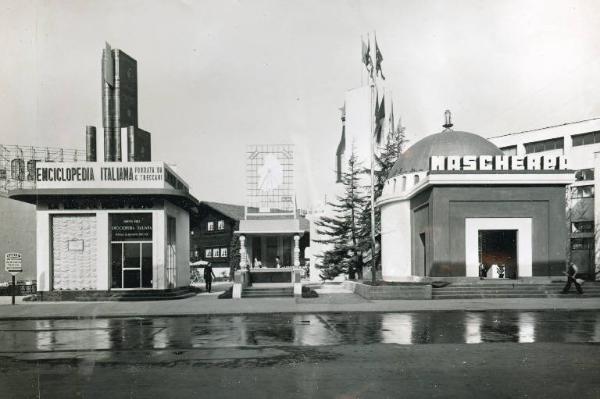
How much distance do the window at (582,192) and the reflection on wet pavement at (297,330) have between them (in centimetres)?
4370

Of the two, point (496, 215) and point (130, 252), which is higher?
point (496, 215)

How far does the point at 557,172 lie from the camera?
98.3 feet

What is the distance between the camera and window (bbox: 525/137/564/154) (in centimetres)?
6494

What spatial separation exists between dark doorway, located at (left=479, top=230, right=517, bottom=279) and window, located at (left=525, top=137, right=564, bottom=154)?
1264 inches

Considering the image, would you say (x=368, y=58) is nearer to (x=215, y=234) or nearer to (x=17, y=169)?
(x=17, y=169)

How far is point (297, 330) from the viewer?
49.5 feet

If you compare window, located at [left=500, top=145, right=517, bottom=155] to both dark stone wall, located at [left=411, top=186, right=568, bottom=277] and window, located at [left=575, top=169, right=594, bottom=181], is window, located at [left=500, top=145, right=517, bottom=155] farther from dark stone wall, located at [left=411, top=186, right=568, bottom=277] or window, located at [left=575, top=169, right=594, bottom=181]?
dark stone wall, located at [left=411, top=186, right=568, bottom=277]

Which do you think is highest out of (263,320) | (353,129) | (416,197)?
(353,129)

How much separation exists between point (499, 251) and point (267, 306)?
21.1m

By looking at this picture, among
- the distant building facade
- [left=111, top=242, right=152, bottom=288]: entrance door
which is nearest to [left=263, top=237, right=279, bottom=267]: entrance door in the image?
[left=111, top=242, right=152, bottom=288]: entrance door

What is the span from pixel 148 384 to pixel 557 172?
26.6 metres

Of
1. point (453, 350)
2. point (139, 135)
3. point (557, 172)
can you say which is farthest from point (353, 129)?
point (453, 350)

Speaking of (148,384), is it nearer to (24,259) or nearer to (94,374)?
(94,374)

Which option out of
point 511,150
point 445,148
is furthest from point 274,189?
point 511,150
